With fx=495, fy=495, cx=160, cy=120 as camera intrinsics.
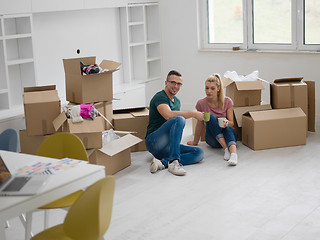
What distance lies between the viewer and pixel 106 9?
6.35 meters

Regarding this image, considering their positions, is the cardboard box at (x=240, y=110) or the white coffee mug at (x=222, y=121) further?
the cardboard box at (x=240, y=110)

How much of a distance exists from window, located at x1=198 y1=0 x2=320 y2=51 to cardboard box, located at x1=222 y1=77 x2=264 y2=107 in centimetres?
120

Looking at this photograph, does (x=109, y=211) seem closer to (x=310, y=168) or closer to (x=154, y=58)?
(x=310, y=168)

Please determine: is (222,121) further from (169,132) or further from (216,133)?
(169,132)

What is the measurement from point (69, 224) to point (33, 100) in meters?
2.27

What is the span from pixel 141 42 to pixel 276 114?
2528 millimetres

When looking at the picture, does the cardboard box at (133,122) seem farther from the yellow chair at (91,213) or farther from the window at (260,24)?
the yellow chair at (91,213)

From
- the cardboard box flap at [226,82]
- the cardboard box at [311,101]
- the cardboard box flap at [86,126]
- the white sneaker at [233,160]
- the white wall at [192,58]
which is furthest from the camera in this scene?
the white wall at [192,58]

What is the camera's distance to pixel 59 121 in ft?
14.0

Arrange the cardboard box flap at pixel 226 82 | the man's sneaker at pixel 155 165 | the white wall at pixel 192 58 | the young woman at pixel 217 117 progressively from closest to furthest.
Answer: the man's sneaker at pixel 155 165 → the young woman at pixel 217 117 → the cardboard box flap at pixel 226 82 → the white wall at pixel 192 58

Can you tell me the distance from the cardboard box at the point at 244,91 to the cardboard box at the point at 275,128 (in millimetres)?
261

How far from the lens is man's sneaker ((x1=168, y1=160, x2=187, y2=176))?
4.31m

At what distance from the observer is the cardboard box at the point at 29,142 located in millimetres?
4430

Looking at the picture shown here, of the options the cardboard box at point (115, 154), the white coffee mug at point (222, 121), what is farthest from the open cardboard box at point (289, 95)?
the cardboard box at point (115, 154)
